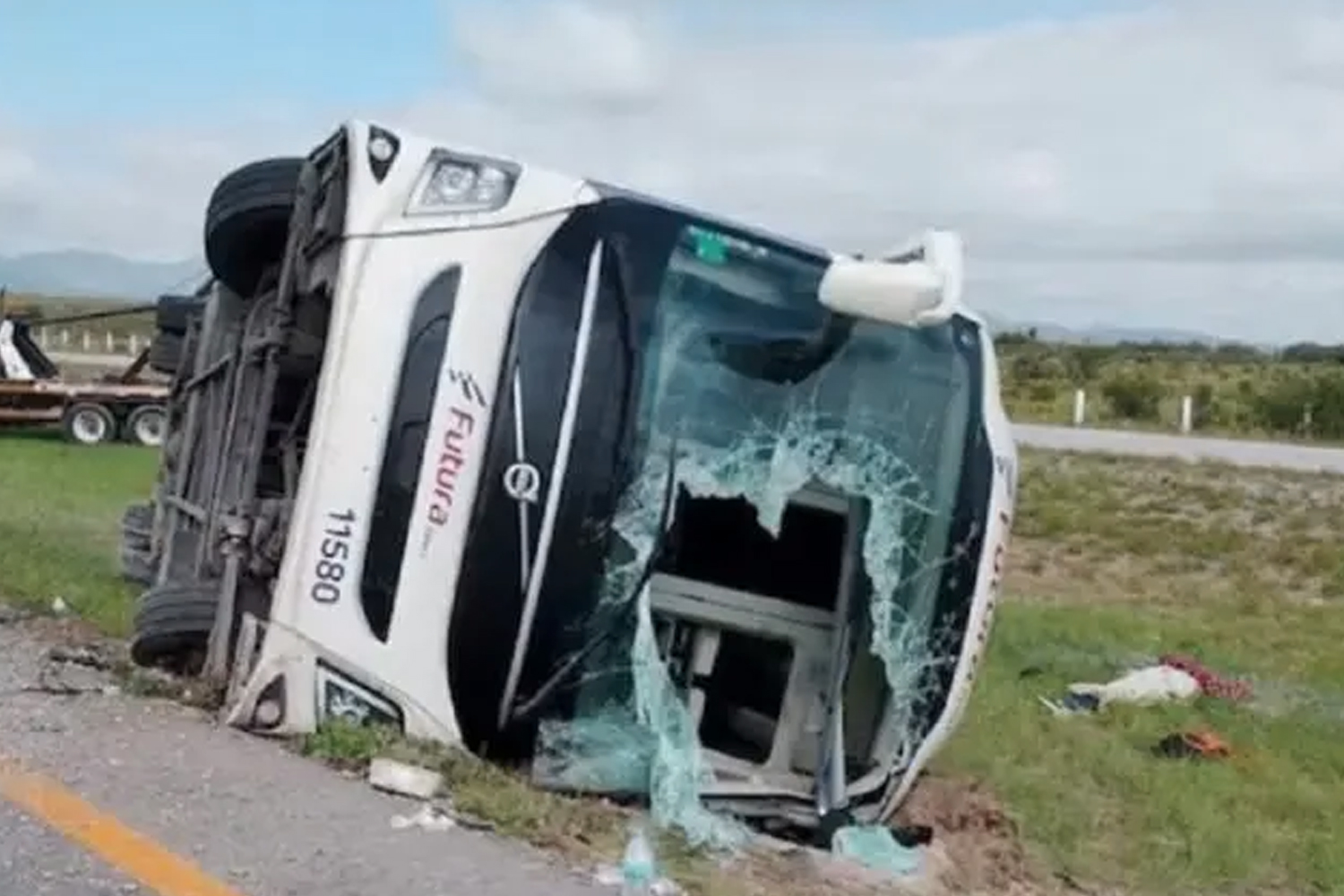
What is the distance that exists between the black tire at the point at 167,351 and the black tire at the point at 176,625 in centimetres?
255

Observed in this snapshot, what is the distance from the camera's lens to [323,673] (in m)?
5.61

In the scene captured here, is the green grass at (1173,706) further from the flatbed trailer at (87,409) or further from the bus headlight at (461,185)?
the flatbed trailer at (87,409)

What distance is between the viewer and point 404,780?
5.27 m

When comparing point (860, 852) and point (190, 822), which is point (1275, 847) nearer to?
point (860, 852)

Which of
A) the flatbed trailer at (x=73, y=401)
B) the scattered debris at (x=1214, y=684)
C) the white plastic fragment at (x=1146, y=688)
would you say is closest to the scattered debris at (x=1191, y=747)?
the white plastic fragment at (x=1146, y=688)

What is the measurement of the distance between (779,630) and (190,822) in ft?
6.76

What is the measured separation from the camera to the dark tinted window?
18.3 ft

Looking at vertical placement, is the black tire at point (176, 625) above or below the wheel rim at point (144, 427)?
above

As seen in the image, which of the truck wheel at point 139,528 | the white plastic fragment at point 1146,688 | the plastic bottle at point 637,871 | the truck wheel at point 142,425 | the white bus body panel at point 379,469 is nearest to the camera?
the plastic bottle at point 637,871

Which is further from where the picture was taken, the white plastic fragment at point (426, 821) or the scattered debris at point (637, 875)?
the white plastic fragment at point (426, 821)

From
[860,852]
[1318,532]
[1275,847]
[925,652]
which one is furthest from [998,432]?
[1318,532]

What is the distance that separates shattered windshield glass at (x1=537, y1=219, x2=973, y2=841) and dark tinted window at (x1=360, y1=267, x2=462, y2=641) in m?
0.54

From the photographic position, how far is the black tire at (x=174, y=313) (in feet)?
→ 28.8

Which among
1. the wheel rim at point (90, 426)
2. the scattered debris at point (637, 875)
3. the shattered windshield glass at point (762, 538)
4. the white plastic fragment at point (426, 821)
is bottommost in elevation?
the wheel rim at point (90, 426)
